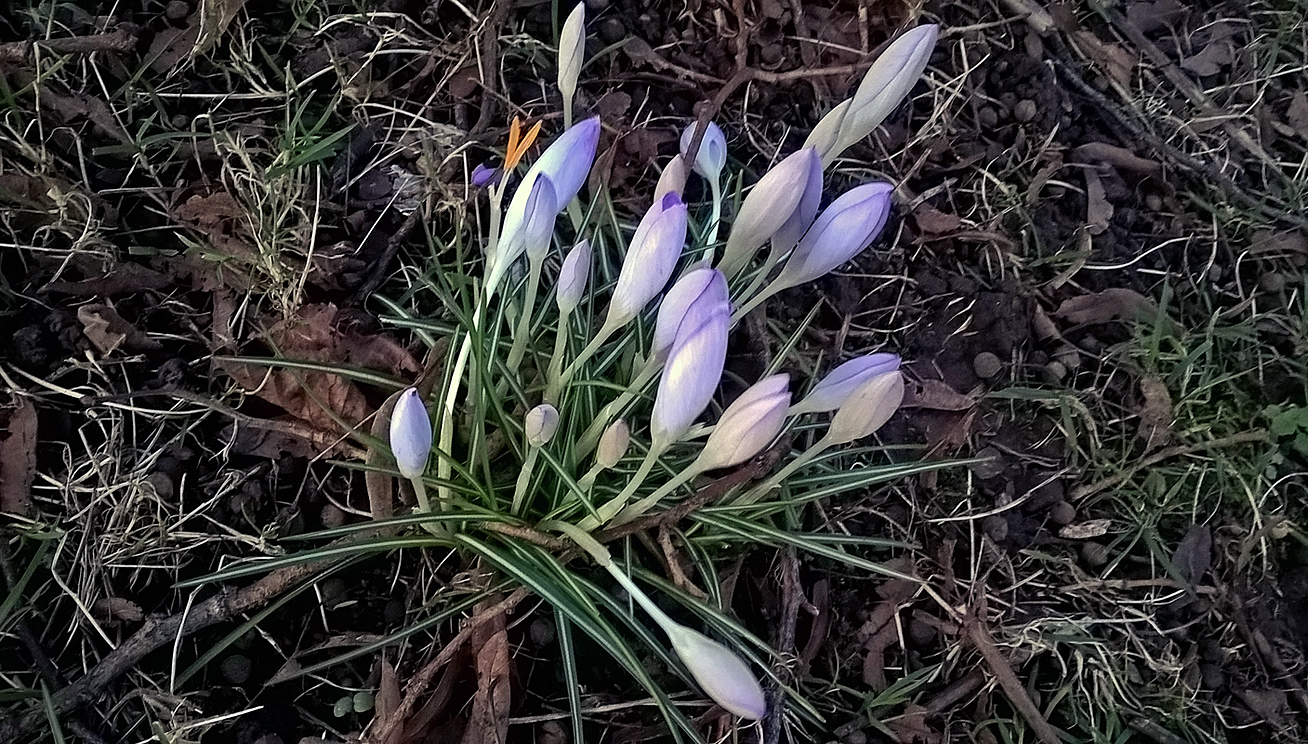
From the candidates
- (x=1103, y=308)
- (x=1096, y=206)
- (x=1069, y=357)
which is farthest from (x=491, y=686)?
(x=1096, y=206)

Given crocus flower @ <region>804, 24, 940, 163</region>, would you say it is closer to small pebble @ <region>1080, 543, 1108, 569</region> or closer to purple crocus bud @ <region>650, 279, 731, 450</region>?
purple crocus bud @ <region>650, 279, 731, 450</region>

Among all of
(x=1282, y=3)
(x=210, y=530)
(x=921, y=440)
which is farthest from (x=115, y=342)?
(x=1282, y=3)

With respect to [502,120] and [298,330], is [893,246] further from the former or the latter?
[298,330]

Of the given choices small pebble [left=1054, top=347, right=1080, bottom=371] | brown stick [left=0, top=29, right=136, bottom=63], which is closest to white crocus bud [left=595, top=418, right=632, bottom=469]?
small pebble [left=1054, top=347, right=1080, bottom=371]

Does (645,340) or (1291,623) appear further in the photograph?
(1291,623)

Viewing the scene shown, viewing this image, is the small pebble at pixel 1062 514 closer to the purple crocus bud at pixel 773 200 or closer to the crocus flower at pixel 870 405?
the crocus flower at pixel 870 405

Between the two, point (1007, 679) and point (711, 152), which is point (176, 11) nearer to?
point (711, 152)

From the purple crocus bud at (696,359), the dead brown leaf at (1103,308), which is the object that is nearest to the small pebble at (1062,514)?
the dead brown leaf at (1103,308)
